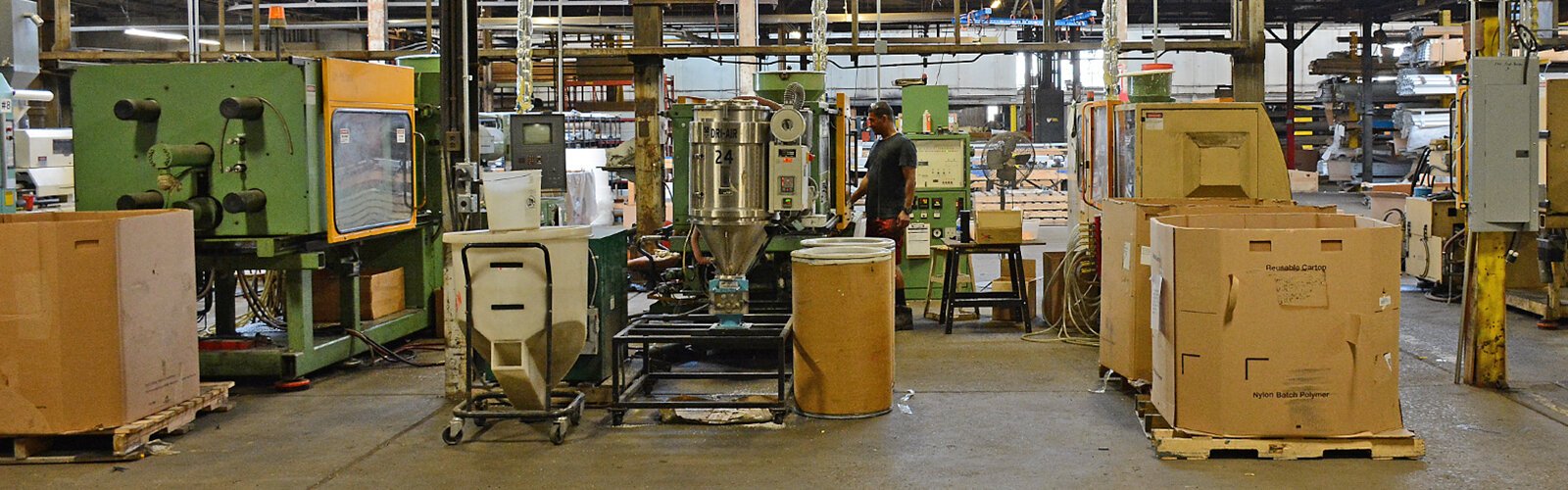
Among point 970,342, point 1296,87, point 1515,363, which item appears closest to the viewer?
point 1515,363

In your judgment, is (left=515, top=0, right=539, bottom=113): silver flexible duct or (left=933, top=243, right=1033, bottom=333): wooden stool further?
(left=515, top=0, right=539, bottom=113): silver flexible duct

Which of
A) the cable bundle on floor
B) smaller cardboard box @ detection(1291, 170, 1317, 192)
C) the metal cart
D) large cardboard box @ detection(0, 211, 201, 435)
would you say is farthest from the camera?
smaller cardboard box @ detection(1291, 170, 1317, 192)

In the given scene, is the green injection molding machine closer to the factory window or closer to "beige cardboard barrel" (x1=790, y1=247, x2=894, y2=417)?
the factory window

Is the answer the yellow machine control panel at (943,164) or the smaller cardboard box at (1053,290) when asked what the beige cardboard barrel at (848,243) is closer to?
the smaller cardboard box at (1053,290)

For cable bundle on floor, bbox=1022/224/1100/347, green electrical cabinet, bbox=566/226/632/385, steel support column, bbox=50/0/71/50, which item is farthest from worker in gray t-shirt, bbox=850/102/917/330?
steel support column, bbox=50/0/71/50

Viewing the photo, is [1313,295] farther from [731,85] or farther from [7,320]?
[731,85]

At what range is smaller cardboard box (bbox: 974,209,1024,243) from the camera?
798cm

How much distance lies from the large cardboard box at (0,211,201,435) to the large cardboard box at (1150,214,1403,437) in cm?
377

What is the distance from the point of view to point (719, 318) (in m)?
5.63

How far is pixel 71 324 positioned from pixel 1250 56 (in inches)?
289

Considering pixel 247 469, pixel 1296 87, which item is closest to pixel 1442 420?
pixel 247 469

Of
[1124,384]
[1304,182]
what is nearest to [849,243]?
[1124,384]

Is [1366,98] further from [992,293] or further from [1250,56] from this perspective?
[992,293]

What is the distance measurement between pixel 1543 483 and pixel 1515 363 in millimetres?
2654
